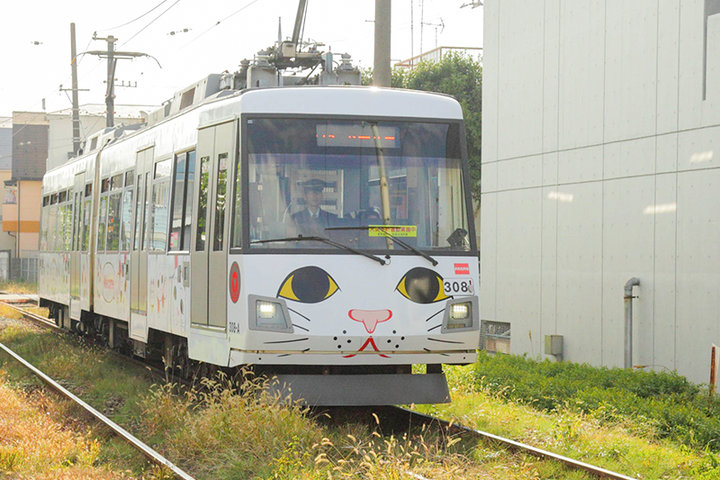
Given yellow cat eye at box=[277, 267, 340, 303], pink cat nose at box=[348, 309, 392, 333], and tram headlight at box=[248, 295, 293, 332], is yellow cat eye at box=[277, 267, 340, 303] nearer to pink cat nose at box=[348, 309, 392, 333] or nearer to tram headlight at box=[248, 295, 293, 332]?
tram headlight at box=[248, 295, 293, 332]

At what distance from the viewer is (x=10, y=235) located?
243 ft

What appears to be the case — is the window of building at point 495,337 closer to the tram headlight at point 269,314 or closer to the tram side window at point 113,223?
the tram side window at point 113,223

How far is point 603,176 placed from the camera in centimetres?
1688

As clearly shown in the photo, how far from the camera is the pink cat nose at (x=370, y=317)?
9.58 meters

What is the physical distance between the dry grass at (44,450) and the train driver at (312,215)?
2601 millimetres

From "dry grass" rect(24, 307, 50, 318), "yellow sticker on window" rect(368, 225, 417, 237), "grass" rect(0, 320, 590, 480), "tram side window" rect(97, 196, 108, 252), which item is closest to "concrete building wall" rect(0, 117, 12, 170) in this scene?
"dry grass" rect(24, 307, 50, 318)

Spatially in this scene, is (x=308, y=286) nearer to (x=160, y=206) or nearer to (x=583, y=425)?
(x=583, y=425)

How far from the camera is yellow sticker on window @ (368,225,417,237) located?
387 inches

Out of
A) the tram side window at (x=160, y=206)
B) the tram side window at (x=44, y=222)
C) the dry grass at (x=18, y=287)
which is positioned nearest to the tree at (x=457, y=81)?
the dry grass at (x=18, y=287)

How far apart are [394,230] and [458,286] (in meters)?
0.79

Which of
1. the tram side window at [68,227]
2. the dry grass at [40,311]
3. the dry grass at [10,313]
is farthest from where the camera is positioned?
the dry grass at [40,311]

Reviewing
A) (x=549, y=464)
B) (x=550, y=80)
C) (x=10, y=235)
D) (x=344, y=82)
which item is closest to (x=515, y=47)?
(x=550, y=80)

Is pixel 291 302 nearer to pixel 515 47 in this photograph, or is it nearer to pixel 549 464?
pixel 549 464

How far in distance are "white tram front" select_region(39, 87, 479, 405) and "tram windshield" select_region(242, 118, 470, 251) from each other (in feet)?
0.04
